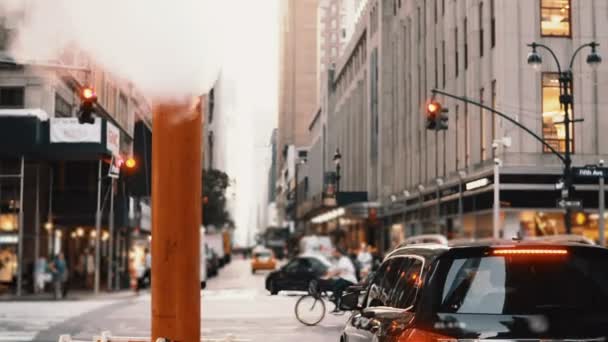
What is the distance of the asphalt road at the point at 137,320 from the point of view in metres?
16.7

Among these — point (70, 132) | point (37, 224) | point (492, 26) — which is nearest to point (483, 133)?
point (492, 26)

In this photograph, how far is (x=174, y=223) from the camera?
5910 millimetres

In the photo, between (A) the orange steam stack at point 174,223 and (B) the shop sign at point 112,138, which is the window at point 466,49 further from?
(A) the orange steam stack at point 174,223

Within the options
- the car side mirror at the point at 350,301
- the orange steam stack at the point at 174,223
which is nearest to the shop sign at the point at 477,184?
the car side mirror at the point at 350,301

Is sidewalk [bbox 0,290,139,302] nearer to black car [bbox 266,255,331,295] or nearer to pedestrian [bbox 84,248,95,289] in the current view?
pedestrian [bbox 84,248,95,289]

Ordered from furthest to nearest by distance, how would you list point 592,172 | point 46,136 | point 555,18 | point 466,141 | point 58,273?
point 466,141, point 555,18, point 46,136, point 58,273, point 592,172

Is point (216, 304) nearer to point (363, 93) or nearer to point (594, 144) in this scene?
point (594, 144)

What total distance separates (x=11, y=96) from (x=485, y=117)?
63.4ft

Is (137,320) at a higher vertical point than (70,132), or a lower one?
lower

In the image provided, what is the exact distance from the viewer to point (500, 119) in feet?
115

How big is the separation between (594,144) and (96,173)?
19566mm

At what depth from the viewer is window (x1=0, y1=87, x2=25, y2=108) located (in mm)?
28562

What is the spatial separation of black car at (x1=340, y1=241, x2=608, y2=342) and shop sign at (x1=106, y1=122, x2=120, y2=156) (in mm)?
18765

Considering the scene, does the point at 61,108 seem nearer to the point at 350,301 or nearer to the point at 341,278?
the point at 341,278
